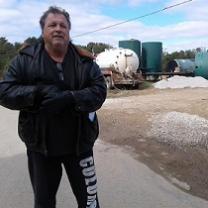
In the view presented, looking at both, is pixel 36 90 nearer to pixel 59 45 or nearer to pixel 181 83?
pixel 59 45

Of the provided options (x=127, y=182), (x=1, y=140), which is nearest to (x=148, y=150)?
(x=127, y=182)

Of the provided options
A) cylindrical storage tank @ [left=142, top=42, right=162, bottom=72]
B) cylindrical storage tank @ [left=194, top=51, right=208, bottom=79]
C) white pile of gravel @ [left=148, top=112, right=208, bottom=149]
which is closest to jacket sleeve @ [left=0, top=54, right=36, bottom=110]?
white pile of gravel @ [left=148, top=112, right=208, bottom=149]

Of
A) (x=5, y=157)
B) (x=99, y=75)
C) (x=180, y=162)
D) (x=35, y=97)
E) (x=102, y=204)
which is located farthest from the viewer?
(x=5, y=157)

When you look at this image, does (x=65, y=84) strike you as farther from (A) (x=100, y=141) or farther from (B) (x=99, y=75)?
(A) (x=100, y=141)

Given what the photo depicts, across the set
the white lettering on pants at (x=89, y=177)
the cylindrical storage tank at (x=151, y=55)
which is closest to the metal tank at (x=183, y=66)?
the cylindrical storage tank at (x=151, y=55)

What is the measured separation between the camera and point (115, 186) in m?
6.33

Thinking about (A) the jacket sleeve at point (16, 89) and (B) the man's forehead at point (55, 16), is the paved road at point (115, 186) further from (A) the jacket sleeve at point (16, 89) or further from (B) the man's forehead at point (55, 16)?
(B) the man's forehead at point (55, 16)

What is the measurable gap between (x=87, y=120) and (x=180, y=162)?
4.08 meters

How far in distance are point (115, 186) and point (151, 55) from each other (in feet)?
92.8

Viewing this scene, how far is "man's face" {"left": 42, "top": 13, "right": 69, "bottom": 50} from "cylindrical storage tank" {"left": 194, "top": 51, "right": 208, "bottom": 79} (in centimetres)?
3070

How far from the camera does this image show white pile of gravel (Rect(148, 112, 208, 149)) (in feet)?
29.7

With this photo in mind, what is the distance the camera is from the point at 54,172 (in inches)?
155

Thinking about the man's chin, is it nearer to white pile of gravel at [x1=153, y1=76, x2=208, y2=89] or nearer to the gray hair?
the gray hair

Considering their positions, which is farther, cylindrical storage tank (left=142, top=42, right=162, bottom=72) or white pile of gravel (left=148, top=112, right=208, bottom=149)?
cylindrical storage tank (left=142, top=42, right=162, bottom=72)
